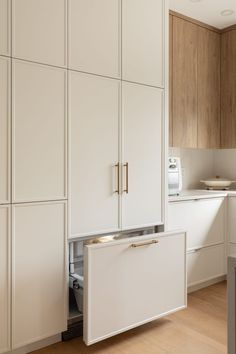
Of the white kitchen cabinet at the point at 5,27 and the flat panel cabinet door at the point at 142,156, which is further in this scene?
the flat panel cabinet door at the point at 142,156

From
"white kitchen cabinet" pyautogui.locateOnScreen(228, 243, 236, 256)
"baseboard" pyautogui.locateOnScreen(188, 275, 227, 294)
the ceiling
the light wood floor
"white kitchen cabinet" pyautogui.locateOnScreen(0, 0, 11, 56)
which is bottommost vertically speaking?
the light wood floor

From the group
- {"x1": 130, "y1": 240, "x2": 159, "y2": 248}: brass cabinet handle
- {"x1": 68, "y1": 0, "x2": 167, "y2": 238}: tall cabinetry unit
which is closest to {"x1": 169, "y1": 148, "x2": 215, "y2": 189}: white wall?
{"x1": 68, "y1": 0, "x2": 167, "y2": 238}: tall cabinetry unit

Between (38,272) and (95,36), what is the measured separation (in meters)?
1.54

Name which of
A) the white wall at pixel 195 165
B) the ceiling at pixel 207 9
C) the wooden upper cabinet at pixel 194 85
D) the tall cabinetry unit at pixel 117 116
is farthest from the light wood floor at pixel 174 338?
the ceiling at pixel 207 9

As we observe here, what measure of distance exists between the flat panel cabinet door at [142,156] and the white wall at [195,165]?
40.6 inches

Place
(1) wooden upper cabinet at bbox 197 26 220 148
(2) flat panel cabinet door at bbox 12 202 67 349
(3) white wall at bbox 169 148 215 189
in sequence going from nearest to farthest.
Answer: (2) flat panel cabinet door at bbox 12 202 67 349 → (1) wooden upper cabinet at bbox 197 26 220 148 → (3) white wall at bbox 169 148 215 189

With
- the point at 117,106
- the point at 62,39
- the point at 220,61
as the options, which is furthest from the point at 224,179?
the point at 62,39

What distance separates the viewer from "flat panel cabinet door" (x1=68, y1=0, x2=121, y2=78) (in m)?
2.07

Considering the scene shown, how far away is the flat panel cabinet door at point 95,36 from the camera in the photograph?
2072 millimetres

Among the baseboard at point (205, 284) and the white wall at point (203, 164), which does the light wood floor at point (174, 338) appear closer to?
the baseboard at point (205, 284)

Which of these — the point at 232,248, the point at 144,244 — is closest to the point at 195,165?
the point at 232,248

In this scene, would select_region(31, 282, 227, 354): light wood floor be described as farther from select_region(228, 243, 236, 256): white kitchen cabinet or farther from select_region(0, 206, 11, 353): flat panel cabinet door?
select_region(228, 243, 236, 256): white kitchen cabinet

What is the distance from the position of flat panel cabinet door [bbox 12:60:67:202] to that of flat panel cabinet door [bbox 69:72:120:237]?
82 millimetres

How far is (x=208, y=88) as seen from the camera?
3490 millimetres
